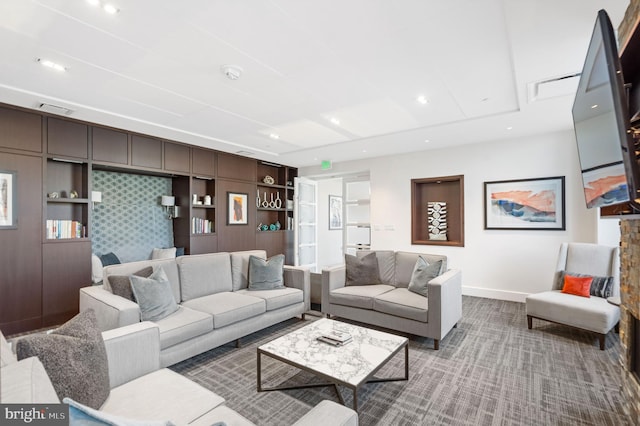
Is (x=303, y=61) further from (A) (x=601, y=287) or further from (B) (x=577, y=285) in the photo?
(A) (x=601, y=287)

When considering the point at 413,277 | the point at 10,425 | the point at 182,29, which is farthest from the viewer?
the point at 413,277

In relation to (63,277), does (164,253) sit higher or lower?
higher

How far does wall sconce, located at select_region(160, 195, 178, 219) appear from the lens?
5202 millimetres

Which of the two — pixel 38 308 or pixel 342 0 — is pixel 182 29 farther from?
pixel 38 308

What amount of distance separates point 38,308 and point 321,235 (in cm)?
584

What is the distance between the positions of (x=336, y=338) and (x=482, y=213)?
3909mm

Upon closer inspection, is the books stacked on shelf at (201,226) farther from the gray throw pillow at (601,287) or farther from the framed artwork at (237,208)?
the gray throw pillow at (601,287)

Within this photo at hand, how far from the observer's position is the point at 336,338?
2.40m

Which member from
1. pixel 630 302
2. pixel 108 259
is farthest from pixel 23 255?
pixel 630 302

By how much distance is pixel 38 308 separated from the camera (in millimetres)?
3697

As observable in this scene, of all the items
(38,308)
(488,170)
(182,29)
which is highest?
(182,29)

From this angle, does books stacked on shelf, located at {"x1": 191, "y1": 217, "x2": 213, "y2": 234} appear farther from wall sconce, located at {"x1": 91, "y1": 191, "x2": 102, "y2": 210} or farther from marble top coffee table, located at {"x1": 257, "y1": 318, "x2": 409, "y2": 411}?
marble top coffee table, located at {"x1": 257, "y1": 318, "x2": 409, "y2": 411}

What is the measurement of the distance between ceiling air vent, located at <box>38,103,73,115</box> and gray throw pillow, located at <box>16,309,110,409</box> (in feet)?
10.6

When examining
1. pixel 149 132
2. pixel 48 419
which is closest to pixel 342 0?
pixel 48 419
